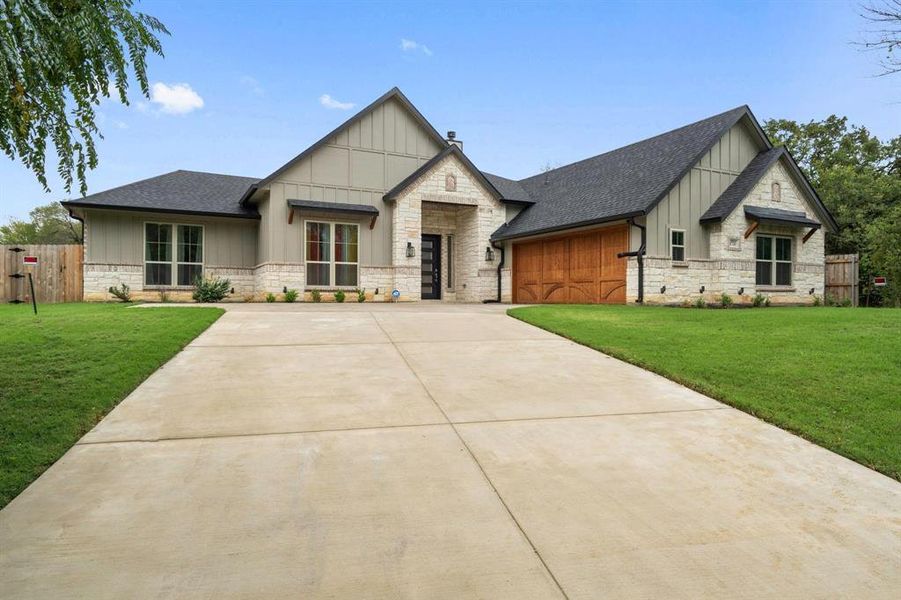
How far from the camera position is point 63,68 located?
3473mm

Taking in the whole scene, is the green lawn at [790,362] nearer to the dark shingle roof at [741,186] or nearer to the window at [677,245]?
the window at [677,245]

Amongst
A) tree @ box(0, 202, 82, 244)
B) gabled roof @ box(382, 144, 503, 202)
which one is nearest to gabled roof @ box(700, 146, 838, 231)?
gabled roof @ box(382, 144, 503, 202)

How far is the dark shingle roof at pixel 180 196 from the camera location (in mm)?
15537

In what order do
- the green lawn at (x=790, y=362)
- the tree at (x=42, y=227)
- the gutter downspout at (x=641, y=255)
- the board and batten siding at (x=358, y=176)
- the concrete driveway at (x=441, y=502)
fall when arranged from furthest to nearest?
the tree at (x=42, y=227), the board and batten siding at (x=358, y=176), the gutter downspout at (x=641, y=255), the green lawn at (x=790, y=362), the concrete driveway at (x=441, y=502)

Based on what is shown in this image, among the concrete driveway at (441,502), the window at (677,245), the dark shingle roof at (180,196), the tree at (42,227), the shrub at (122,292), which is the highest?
the tree at (42,227)

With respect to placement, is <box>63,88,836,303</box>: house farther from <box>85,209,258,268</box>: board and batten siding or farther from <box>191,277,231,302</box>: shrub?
<box>191,277,231,302</box>: shrub

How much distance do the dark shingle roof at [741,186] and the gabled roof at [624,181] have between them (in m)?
0.73

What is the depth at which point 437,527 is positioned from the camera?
102 inches

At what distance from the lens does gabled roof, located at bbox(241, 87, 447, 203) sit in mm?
15344

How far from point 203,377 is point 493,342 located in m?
4.08

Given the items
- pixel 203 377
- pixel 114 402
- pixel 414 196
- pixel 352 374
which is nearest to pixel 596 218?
pixel 414 196

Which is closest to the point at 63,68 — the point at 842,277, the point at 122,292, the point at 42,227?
the point at 122,292

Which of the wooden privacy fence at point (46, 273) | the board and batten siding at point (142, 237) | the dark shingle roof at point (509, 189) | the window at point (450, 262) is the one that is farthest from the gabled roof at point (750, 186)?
the wooden privacy fence at point (46, 273)

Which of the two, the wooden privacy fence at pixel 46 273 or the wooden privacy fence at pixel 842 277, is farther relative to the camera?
the wooden privacy fence at pixel 842 277
